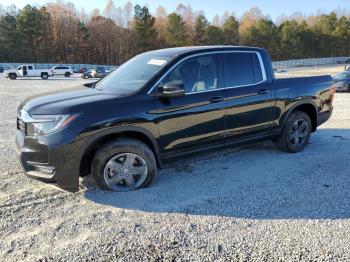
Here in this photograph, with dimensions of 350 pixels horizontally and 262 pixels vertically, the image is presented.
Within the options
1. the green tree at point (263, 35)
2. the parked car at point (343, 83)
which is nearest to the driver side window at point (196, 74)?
the parked car at point (343, 83)

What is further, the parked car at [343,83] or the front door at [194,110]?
the parked car at [343,83]

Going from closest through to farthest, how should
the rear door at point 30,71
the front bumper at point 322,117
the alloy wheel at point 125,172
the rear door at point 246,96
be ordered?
1. the alloy wheel at point 125,172
2. the rear door at point 246,96
3. the front bumper at point 322,117
4. the rear door at point 30,71

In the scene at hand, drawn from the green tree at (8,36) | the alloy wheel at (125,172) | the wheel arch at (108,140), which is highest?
the green tree at (8,36)

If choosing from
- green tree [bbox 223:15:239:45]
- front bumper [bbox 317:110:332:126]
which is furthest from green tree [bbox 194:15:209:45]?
front bumper [bbox 317:110:332:126]

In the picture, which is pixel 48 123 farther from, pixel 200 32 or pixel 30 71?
pixel 200 32

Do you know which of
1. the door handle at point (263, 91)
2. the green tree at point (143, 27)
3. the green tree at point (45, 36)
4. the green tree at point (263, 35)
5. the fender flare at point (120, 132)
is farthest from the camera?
the green tree at point (263, 35)

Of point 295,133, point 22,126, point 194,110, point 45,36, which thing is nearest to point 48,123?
point 22,126

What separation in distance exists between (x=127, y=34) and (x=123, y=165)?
79.8m

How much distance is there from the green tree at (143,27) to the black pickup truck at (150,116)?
69155 millimetres

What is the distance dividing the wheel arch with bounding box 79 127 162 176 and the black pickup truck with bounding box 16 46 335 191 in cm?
1

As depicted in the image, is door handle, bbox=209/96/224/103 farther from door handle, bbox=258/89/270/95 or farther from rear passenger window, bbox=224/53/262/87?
door handle, bbox=258/89/270/95

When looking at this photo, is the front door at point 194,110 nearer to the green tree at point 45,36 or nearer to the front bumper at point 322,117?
the front bumper at point 322,117

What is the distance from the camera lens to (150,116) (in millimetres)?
4371

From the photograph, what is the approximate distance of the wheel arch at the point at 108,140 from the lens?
13.5 feet
